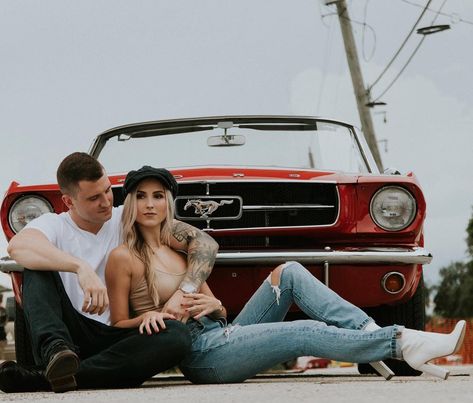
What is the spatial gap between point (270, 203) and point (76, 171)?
1.36 meters

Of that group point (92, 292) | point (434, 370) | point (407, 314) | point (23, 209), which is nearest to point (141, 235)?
point (92, 292)

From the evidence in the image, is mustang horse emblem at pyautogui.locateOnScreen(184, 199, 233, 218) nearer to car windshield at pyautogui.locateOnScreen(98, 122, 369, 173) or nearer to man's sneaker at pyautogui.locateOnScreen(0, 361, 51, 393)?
car windshield at pyautogui.locateOnScreen(98, 122, 369, 173)

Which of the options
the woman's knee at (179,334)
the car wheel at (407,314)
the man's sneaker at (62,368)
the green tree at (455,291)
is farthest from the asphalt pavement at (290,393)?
the green tree at (455,291)

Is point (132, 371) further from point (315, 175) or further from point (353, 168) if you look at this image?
→ point (353, 168)

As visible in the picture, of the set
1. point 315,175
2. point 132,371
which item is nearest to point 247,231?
point 315,175

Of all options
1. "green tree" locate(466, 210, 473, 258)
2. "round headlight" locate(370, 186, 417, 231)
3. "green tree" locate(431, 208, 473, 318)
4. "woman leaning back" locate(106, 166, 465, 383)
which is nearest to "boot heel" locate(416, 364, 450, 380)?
"woman leaning back" locate(106, 166, 465, 383)

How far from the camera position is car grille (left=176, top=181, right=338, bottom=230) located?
621cm

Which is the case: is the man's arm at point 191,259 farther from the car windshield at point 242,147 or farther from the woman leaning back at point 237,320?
the car windshield at point 242,147

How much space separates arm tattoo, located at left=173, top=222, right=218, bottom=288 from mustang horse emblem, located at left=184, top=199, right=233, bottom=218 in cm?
62

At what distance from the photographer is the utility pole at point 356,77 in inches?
776

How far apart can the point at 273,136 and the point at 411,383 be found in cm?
282

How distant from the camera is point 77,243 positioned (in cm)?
537

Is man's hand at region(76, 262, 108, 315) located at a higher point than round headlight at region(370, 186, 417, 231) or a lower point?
lower

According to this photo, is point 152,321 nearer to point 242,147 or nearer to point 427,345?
point 427,345
